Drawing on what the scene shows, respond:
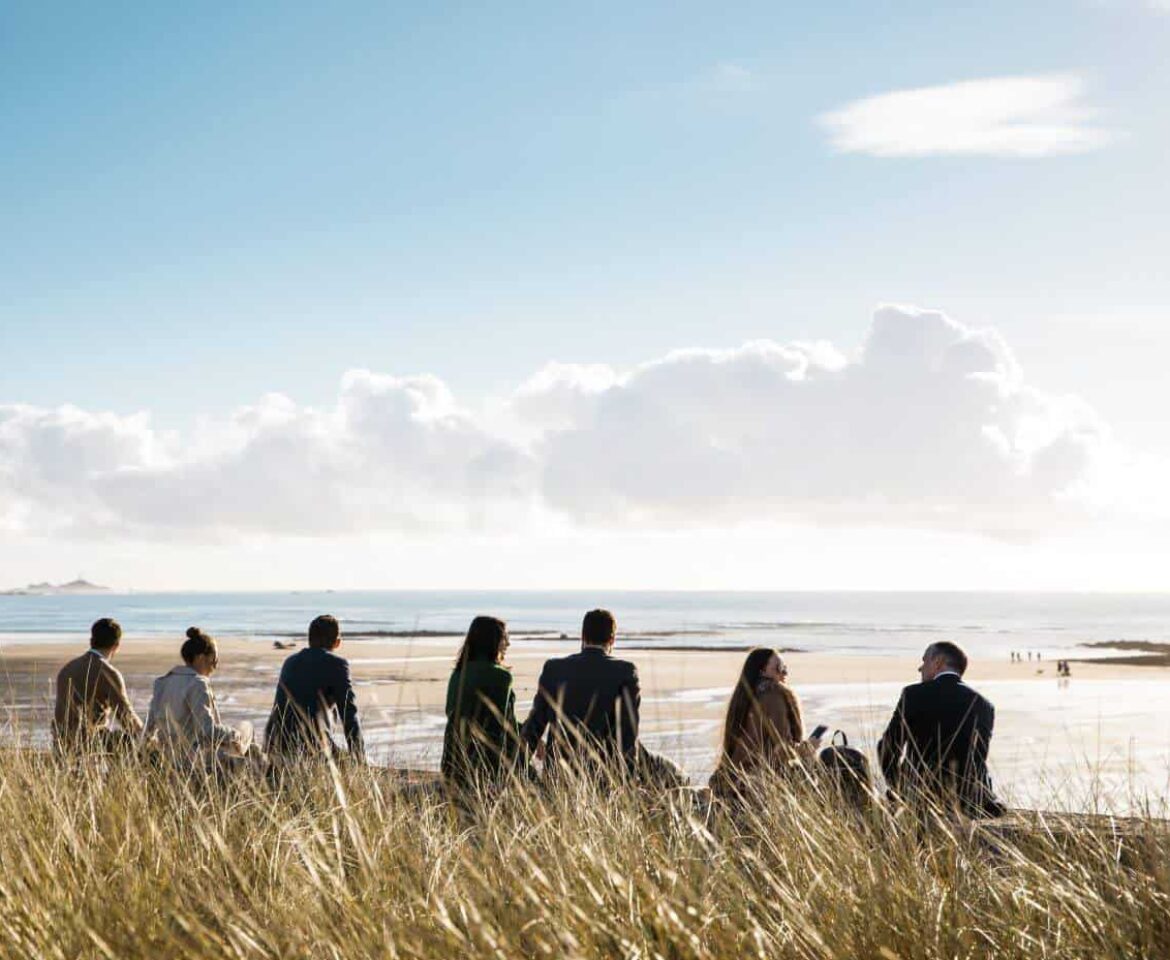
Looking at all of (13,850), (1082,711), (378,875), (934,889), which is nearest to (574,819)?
(378,875)

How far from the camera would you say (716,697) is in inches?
1219

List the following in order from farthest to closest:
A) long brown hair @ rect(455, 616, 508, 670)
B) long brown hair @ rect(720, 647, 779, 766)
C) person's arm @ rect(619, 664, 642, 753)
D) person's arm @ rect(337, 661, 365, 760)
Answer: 1. person's arm @ rect(337, 661, 365, 760)
2. long brown hair @ rect(455, 616, 508, 670)
3. person's arm @ rect(619, 664, 642, 753)
4. long brown hair @ rect(720, 647, 779, 766)

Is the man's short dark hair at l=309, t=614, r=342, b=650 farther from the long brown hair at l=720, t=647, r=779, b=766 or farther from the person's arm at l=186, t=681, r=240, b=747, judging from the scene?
the long brown hair at l=720, t=647, r=779, b=766

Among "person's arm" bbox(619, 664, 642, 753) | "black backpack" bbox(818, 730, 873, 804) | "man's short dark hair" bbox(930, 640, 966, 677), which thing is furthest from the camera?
"person's arm" bbox(619, 664, 642, 753)

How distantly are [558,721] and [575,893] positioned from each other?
2955mm

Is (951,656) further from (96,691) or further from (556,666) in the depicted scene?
(96,691)

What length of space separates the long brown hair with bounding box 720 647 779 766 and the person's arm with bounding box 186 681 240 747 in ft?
11.0

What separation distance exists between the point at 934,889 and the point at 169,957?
243cm

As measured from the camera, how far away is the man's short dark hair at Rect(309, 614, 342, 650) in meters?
8.88

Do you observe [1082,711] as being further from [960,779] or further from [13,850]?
[13,850]

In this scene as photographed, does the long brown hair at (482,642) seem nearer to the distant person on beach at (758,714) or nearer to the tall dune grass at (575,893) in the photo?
the distant person on beach at (758,714)

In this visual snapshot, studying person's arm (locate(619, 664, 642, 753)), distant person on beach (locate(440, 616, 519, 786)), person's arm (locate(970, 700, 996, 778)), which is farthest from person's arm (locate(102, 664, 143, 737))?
person's arm (locate(970, 700, 996, 778))

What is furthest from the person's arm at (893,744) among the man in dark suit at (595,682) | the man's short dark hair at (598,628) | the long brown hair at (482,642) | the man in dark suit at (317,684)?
the man in dark suit at (317,684)

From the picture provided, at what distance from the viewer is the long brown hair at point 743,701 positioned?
25.9 ft
